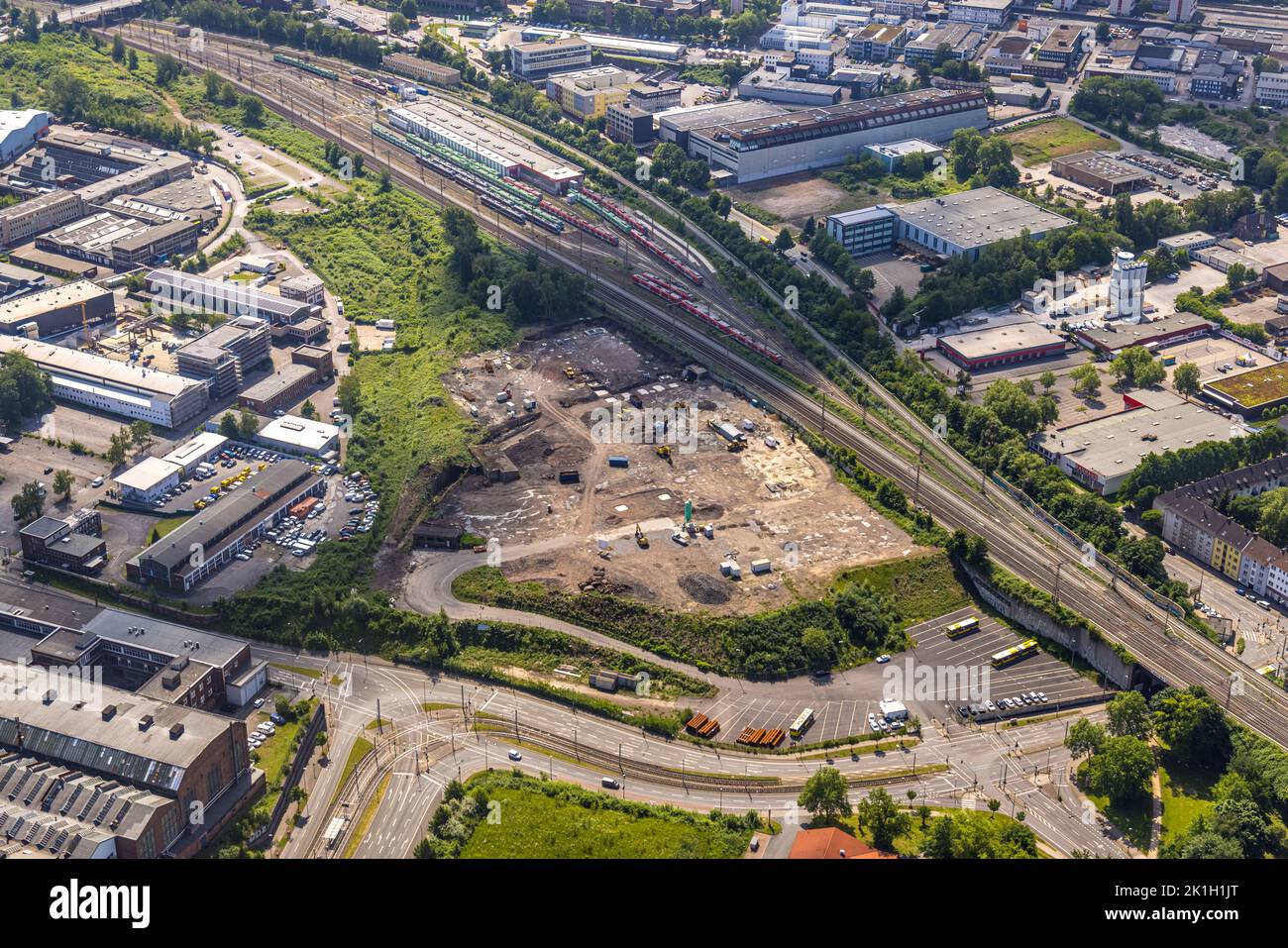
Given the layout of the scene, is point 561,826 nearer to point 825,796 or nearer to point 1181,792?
point 825,796

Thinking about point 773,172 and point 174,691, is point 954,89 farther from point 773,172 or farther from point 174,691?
point 174,691

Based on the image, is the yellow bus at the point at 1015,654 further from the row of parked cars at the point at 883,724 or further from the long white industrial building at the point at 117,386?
the long white industrial building at the point at 117,386

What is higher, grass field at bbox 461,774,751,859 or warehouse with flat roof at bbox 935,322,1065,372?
warehouse with flat roof at bbox 935,322,1065,372

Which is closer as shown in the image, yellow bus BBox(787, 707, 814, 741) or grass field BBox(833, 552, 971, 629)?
yellow bus BBox(787, 707, 814, 741)

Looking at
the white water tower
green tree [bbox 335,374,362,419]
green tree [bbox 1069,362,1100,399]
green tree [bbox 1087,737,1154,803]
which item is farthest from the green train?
green tree [bbox 1087,737,1154,803]

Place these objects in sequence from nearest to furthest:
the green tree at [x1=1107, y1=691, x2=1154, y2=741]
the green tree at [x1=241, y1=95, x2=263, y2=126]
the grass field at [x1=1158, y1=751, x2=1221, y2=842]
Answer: the grass field at [x1=1158, y1=751, x2=1221, y2=842], the green tree at [x1=1107, y1=691, x2=1154, y2=741], the green tree at [x1=241, y1=95, x2=263, y2=126]

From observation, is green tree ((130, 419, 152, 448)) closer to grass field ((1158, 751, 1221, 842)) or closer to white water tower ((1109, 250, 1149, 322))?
grass field ((1158, 751, 1221, 842))

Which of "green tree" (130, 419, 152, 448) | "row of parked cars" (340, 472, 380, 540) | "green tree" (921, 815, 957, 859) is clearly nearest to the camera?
"green tree" (921, 815, 957, 859)
